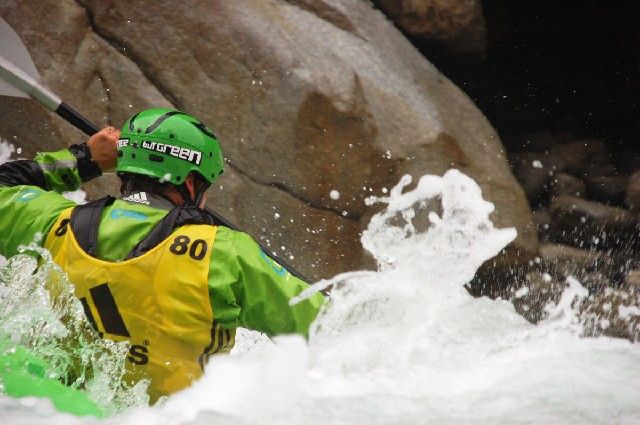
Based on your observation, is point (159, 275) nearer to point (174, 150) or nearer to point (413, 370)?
point (174, 150)

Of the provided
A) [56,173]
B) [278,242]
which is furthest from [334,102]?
[56,173]

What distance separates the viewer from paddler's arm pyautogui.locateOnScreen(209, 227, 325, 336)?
2.20 m

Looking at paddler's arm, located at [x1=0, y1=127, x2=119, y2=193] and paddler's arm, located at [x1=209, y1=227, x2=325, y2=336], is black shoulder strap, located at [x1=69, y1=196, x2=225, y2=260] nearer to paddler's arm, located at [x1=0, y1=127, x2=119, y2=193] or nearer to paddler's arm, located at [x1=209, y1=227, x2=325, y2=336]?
paddler's arm, located at [x1=209, y1=227, x2=325, y2=336]

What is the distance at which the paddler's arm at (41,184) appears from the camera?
2424 millimetres

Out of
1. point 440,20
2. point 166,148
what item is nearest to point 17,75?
point 166,148

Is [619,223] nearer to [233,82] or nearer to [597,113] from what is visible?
[597,113]

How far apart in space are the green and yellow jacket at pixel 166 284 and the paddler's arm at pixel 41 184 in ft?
0.14

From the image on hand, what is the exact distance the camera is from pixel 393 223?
5.38m

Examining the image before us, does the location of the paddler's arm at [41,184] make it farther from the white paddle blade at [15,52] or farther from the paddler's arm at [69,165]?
the white paddle blade at [15,52]

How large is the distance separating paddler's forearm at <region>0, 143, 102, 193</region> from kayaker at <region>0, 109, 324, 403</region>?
38cm

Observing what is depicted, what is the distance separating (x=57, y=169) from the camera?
3.02 metres

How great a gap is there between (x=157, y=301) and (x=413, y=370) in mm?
1234

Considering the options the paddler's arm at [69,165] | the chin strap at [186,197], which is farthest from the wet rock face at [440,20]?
the chin strap at [186,197]

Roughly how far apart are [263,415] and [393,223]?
3242 millimetres
